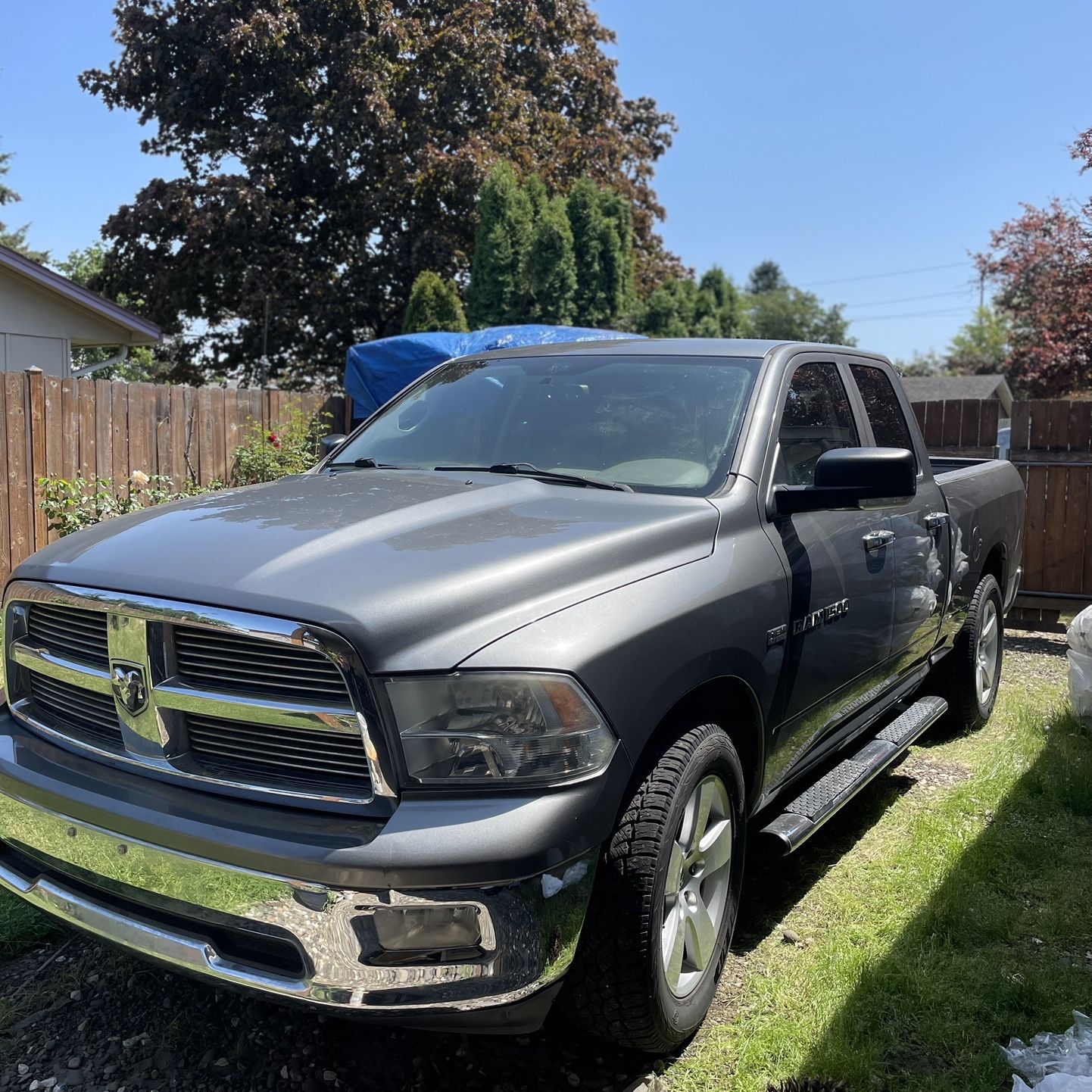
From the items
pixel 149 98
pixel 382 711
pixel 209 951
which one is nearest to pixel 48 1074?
pixel 209 951

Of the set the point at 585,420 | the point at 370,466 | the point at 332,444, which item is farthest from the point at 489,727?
the point at 332,444

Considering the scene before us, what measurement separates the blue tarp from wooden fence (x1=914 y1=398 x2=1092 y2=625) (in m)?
4.01

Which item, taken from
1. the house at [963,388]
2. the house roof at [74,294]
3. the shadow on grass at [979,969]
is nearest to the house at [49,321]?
the house roof at [74,294]

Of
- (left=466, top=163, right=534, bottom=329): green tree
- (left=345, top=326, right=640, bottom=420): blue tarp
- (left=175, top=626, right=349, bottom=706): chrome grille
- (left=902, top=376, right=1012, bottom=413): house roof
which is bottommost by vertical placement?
(left=175, top=626, right=349, bottom=706): chrome grille

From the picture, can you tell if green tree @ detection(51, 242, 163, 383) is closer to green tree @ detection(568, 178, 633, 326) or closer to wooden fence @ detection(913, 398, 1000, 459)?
green tree @ detection(568, 178, 633, 326)

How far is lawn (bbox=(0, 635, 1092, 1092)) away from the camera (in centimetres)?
266

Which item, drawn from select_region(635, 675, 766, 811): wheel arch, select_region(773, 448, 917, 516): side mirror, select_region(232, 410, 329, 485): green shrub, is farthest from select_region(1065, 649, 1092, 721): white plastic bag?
select_region(232, 410, 329, 485): green shrub

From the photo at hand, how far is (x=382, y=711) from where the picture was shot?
208 centimetres

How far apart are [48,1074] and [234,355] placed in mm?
24110

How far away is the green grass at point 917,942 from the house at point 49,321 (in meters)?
14.2

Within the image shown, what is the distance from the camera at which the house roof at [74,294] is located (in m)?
14.4

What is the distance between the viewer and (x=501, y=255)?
1838 cm

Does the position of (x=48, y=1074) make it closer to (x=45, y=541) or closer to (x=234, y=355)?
(x=45, y=541)

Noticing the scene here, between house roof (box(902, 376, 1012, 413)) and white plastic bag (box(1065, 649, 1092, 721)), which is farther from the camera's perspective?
house roof (box(902, 376, 1012, 413))
